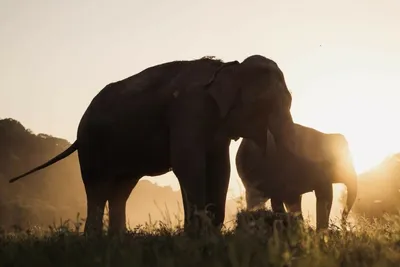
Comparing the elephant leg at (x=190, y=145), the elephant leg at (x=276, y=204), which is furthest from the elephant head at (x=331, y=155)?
the elephant leg at (x=190, y=145)

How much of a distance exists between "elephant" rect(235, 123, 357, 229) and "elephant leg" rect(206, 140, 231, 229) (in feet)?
29.0

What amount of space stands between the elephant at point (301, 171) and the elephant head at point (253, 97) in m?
8.80

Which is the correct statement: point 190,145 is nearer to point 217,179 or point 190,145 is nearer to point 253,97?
point 217,179

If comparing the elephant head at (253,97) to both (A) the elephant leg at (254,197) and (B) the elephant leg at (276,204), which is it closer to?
(B) the elephant leg at (276,204)

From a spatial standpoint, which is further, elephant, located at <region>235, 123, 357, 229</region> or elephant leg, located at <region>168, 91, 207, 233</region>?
A: elephant, located at <region>235, 123, 357, 229</region>

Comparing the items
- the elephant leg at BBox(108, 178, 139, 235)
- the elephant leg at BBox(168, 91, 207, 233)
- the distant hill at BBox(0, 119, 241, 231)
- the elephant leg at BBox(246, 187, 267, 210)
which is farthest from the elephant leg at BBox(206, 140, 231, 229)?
the distant hill at BBox(0, 119, 241, 231)

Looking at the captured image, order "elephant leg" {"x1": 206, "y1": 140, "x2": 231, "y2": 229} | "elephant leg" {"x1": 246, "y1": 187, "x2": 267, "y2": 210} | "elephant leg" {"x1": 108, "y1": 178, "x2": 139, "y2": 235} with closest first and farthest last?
"elephant leg" {"x1": 206, "y1": 140, "x2": 231, "y2": 229} → "elephant leg" {"x1": 108, "y1": 178, "x2": 139, "y2": 235} → "elephant leg" {"x1": 246, "y1": 187, "x2": 267, "y2": 210}

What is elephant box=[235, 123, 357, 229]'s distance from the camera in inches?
754

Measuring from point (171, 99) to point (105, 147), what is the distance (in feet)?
5.45

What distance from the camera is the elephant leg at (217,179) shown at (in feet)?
31.8

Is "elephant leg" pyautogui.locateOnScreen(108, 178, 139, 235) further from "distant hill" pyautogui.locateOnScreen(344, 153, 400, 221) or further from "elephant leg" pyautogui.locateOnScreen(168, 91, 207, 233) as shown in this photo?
"distant hill" pyautogui.locateOnScreen(344, 153, 400, 221)

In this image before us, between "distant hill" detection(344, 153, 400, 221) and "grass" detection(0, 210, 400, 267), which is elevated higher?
"distant hill" detection(344, 153, 400, 221)

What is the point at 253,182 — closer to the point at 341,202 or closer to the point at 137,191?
the point at 341,202

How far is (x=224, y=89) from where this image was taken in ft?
30.5
